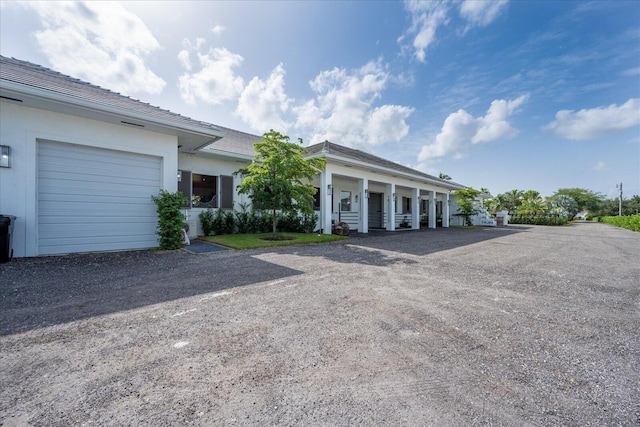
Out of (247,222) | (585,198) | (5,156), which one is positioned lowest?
(247,222)

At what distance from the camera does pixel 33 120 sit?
6.00m

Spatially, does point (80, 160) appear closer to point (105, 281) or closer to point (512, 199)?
point (105, 281)

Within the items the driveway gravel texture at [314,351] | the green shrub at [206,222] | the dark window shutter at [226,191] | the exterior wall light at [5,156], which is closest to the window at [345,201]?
the dark window shutter at [226,191]

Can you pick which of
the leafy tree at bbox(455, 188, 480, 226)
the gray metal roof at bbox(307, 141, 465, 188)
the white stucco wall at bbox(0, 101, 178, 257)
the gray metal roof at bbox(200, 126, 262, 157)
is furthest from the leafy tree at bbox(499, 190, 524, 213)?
the white stucco wall at bbox(0, 101, 178, 257)

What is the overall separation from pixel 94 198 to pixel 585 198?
254 ft


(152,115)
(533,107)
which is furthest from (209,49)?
(533,107)

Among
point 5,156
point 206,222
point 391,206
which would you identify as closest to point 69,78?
point 5,156

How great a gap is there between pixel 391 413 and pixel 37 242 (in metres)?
8.54

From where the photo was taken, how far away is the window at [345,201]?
16.4 m

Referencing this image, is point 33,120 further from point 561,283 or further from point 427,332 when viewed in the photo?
point 561,283

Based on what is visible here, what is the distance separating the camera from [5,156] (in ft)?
18.5

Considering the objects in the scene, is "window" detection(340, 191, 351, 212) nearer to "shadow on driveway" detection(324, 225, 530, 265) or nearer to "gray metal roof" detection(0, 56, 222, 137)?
"shadow on driveway" detection(324, 225, 530, 265)

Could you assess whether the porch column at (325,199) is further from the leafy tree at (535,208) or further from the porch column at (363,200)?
the leafy tree at (535,208)

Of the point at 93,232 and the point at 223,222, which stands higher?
the point at 223,222
